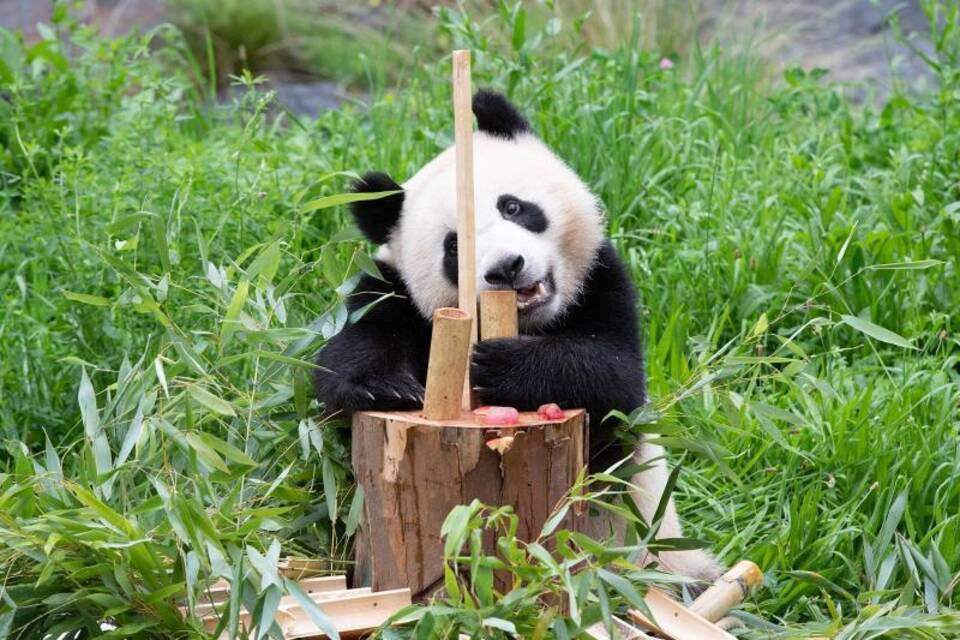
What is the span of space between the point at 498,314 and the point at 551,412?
1.08 feet

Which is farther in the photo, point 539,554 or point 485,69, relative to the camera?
point 485,69

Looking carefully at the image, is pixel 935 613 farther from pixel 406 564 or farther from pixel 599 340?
pixel 406 564

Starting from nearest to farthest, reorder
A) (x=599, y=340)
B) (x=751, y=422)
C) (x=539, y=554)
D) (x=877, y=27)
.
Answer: (x=539, y=554) < (x=599, y=340) < (x=751, y=422) < (x=877, y=27)

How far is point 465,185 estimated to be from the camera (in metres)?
2.90

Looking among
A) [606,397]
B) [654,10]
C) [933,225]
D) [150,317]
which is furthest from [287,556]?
[654,10]

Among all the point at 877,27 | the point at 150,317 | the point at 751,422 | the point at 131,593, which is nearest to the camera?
the point at 131,593

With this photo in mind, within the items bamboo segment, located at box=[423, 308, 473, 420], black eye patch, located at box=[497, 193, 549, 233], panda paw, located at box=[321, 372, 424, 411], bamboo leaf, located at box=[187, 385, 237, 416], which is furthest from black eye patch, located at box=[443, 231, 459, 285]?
bamboo leaf, located at box=[187, 385, 237, 416]

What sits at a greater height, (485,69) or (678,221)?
(485,69)

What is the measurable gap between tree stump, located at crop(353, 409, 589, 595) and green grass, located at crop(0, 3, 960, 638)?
0.40 feet

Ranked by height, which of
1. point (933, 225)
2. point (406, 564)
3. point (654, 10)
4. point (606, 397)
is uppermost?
point (654, 10)

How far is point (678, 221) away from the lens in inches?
187

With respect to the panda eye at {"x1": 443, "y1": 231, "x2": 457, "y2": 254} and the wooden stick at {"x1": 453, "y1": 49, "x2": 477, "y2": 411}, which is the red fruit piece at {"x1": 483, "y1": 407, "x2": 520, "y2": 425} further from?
the panda eye at {"x1": 443, "y1": 231, "x2": 457, "y2": 254}

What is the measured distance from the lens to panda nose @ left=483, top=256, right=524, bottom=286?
310 centimetres

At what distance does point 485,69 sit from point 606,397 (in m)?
2.33
